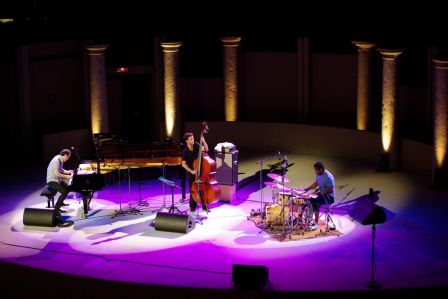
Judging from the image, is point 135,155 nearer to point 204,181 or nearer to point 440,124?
point 204,181

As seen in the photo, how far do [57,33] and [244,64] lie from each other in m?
6.20

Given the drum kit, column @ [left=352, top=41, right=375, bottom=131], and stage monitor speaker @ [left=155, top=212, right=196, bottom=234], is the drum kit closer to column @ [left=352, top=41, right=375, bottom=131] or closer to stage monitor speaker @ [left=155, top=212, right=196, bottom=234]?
stage monitor speaker @ [left=155, top=212, right=196, bottom=234]

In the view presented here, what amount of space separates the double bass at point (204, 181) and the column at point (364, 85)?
518 cm

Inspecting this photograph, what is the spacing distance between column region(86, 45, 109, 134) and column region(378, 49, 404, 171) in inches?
235

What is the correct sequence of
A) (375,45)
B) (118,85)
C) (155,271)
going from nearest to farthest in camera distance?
(155,271)
(375,45)
(118,85)

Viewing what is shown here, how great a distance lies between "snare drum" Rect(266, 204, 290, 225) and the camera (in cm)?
1355

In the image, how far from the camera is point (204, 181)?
1423 cm

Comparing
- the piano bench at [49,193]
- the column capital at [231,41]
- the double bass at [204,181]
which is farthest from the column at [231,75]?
the piano bench at [49,193]

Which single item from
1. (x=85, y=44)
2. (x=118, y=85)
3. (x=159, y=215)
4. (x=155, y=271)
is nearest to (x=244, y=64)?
(x=118, y=85)

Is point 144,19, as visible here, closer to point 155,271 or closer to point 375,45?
point 375,45

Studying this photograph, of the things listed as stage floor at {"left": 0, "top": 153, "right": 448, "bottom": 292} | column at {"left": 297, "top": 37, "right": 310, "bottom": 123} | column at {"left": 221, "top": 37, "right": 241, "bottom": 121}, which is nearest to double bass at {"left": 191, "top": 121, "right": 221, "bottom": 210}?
stage floor at {"left": 0, "top": 153, "right": 448, "bottom": 292}

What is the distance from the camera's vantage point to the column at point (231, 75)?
19.7 meters

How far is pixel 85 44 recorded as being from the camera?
18.4m

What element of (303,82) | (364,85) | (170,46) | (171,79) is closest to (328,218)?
(364,85)
